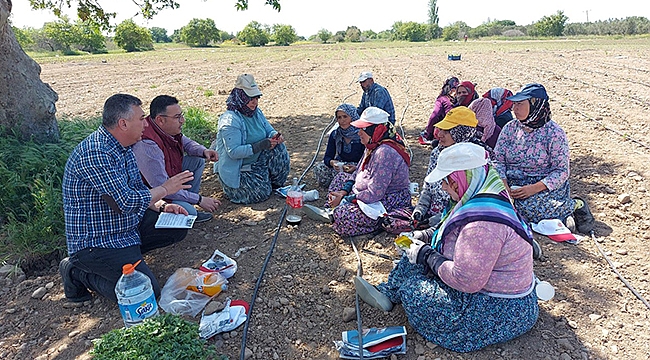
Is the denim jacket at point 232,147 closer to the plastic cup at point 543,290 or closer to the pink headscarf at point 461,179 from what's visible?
the pink headscarf at point 461,179

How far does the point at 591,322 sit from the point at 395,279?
4.44 ft

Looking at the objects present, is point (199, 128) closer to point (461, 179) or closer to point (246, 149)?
point (246, 149)

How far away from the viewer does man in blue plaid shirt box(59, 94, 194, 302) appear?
3.06 metres

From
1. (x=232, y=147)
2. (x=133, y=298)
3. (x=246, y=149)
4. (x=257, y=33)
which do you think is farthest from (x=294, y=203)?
(x=257, y=33)

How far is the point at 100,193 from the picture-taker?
3080 millimetres

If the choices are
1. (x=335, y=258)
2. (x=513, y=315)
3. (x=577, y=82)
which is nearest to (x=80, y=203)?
(x=335, y=258)

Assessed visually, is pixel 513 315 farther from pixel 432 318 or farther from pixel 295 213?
pixel 295 213

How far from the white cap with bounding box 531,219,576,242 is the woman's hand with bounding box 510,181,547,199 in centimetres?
29

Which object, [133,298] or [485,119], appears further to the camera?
[485,119]

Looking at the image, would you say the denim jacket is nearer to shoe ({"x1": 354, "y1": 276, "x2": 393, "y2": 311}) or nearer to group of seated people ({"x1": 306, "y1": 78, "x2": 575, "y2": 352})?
group of seated people ({"x1": 306, "y1": 78, "x2": 575, "y2": 352})

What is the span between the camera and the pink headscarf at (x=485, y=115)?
5.59 m

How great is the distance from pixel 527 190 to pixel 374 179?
149cm

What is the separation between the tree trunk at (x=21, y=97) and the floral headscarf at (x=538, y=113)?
539cm

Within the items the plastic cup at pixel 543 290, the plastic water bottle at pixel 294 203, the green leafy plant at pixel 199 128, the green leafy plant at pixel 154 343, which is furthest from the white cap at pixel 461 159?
the green leafy plant at pixel 199 128
